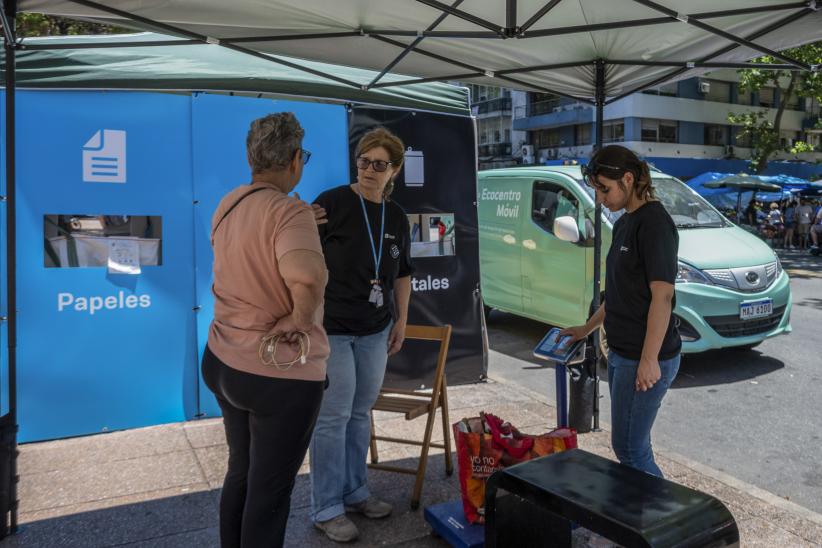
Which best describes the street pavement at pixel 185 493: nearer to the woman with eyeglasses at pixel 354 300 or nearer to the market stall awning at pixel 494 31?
the woman with eyeglasses at pixel 354 300

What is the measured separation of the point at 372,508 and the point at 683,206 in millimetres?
5557

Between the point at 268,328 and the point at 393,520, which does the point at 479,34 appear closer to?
the point at 268,328

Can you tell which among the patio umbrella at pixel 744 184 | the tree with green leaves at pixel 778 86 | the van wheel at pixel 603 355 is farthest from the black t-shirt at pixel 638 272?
the patio umbrella at pixel 744 184

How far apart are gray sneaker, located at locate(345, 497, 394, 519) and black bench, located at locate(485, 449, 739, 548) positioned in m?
1.03

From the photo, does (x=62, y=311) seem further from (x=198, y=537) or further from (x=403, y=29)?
(x=403, y=29)

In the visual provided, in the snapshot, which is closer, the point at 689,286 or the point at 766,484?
the point at 766,484

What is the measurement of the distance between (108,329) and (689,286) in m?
5.00

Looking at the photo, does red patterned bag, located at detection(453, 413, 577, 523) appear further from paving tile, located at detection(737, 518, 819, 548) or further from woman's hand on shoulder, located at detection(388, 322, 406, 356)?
paving tile, located at detection(737, 518, 819, 548)

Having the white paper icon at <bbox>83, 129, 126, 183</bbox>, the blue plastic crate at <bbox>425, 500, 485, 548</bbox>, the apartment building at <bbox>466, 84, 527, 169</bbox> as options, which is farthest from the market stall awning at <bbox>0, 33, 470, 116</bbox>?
the apartment building at <bbox>466, 84, 527, 169</bbox>

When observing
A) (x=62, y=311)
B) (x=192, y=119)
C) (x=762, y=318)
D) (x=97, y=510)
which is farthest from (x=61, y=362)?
(x=762, y=318)

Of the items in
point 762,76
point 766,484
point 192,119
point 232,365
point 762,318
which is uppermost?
point 762,76

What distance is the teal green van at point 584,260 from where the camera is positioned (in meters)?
6.61

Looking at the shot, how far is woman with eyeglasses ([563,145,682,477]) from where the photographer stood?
2871 millimetres

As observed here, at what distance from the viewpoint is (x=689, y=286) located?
6574mm
